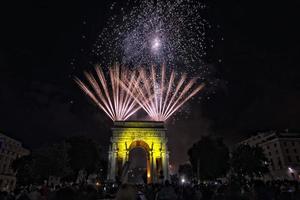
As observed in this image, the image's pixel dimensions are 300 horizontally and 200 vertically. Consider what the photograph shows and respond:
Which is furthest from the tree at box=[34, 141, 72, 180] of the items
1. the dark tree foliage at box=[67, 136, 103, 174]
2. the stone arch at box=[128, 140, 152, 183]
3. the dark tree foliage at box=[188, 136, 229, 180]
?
the dark tree foliage at box=[188, 136, 229, 180]

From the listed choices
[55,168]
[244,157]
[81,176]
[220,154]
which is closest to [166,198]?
[55,168]

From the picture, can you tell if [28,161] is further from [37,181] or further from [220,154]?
[220,154]

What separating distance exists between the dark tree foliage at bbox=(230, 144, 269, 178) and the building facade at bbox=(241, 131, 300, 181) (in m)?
12.4

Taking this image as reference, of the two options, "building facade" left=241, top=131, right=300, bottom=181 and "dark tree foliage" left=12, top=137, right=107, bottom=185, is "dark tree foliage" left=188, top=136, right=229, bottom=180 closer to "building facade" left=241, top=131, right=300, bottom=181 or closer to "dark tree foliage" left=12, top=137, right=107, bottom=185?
"building facade" left=241, top=131, right=300, bottom=181

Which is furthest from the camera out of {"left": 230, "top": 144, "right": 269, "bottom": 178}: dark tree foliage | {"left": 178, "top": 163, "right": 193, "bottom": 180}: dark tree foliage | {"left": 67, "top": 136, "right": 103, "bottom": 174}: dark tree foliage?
{"left": 178, "top": 163, "right": 193, "bottom": 180}: dark tree foliage

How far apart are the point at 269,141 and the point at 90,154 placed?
56185 mm

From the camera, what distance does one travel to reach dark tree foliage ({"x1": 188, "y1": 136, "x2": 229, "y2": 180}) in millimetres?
57013

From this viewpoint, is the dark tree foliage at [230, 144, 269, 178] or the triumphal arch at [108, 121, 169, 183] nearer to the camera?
the dark tree foliage at [230, 144, 269, 178]

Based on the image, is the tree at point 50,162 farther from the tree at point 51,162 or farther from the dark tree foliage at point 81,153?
the dark tree foliage at point 81,153

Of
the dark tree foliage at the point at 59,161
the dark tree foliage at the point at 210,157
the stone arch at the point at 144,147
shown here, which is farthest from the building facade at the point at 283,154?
the dark tree foliage at the point at 59,161

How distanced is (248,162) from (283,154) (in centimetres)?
2238

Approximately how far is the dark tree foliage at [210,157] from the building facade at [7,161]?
1981 inches

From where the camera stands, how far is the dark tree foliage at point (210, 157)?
57.0 meters

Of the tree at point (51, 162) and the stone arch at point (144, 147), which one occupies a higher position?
the stone arch at point (144, 147)
